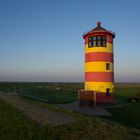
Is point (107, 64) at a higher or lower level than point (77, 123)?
higher

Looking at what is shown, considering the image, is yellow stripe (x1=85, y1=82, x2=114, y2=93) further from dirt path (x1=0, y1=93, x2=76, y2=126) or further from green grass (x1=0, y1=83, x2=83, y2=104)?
dirt path (x1=0, y1=93, x2=76, y2=126)

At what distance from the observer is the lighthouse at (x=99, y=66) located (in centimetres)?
2181

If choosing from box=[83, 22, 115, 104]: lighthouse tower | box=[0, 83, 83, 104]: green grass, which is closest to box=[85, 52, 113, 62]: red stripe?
box=[83, 22, 115, 104]: lighthouse tower

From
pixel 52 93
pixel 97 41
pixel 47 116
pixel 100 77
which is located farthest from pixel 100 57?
pixel 52 93

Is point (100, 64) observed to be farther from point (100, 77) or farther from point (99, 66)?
point (100, 77)

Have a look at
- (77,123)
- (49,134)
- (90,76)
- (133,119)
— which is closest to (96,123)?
(77,123)

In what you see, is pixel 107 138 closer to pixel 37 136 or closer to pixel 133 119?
pixel 37 136

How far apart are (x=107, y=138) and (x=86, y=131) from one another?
983mm

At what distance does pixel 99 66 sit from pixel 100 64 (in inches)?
9.2

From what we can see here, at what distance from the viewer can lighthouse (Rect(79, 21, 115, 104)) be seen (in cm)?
2181

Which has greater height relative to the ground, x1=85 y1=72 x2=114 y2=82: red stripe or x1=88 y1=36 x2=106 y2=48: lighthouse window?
x1=88 y1=36 x2=106 y2=48: lighthouse window

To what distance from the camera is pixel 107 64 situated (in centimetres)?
2219

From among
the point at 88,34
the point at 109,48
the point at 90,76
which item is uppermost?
the point at 88,34

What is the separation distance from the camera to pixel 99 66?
71.6 feet
